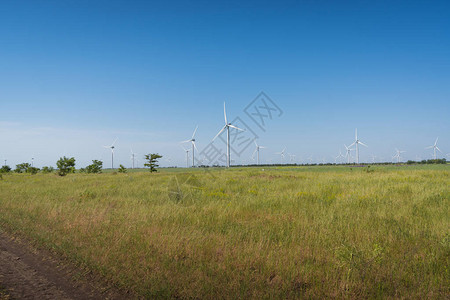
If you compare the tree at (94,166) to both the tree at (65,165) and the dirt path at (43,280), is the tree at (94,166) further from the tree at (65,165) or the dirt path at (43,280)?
the dirt path at (43,280)

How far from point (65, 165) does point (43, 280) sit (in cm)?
4476

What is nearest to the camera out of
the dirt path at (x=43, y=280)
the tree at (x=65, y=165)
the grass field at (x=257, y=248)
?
the dirt path at (x=43, y=280)

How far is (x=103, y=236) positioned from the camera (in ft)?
24.2

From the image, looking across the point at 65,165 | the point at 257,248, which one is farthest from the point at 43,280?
the point at 65,165

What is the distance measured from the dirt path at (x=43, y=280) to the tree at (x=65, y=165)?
4183cm

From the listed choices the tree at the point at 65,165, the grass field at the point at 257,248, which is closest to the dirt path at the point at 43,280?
the grass field at the point at 257,248

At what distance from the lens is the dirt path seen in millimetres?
4449

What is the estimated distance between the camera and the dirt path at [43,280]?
4449mm

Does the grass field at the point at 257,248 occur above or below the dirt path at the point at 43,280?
above

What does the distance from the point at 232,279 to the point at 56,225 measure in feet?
23.4

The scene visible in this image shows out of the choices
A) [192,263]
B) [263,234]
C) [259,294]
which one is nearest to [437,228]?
[263,234]

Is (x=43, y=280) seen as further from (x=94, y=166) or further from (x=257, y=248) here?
(x=94, y=166)

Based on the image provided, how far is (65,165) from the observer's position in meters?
43.4

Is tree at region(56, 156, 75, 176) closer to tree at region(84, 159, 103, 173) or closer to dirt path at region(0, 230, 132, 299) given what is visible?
tree at region(84, 159, 103, 173)
